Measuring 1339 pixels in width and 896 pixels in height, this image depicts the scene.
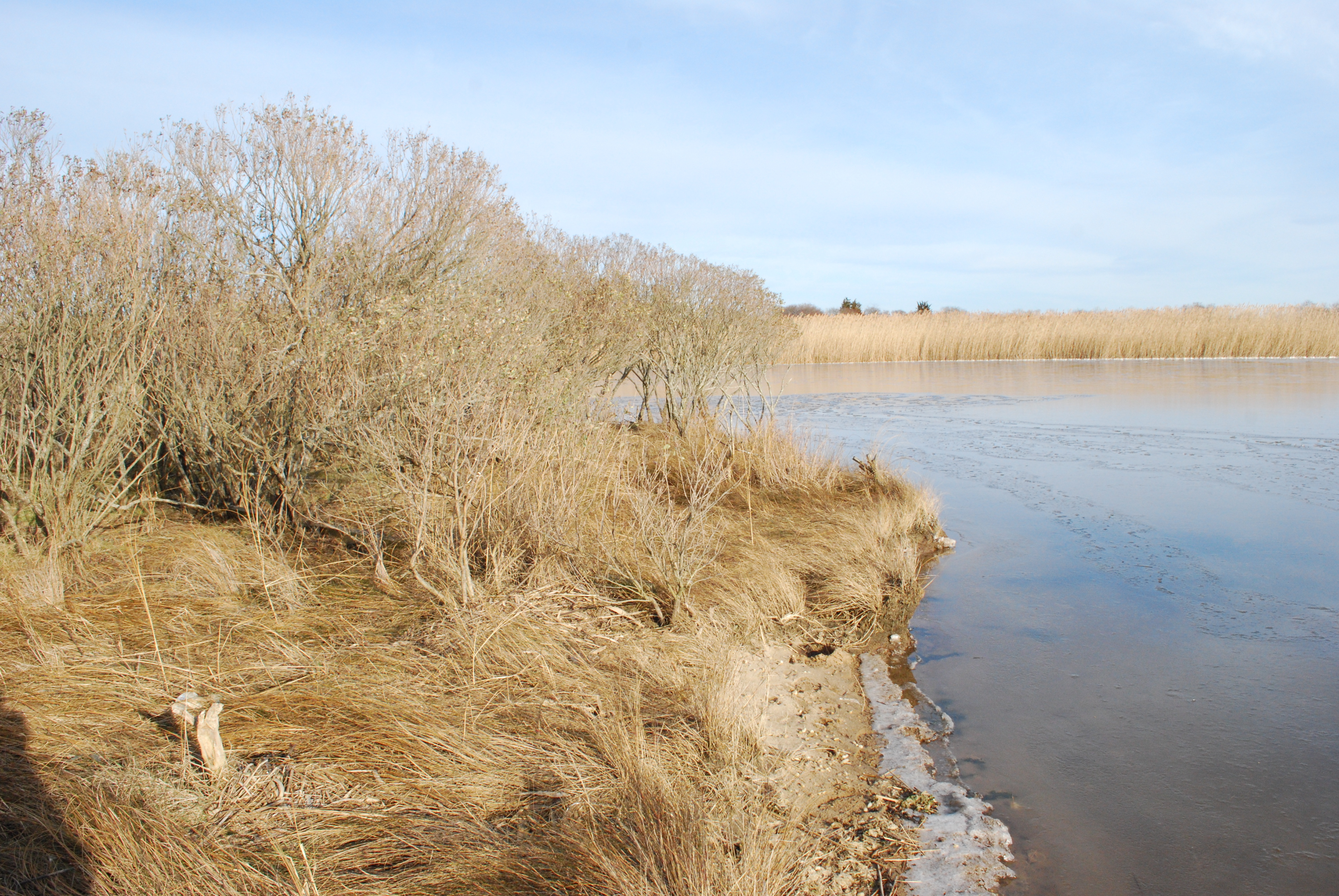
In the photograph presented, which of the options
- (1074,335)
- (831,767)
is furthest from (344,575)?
(1074,335)

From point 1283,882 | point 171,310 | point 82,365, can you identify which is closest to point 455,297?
point 171,310

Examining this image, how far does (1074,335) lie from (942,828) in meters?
31.8

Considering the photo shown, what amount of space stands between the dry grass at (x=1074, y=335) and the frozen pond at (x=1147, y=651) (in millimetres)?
13215

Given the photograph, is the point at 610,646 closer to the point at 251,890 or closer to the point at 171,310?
the point at 251,890

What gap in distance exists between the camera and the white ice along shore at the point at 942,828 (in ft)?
9.87

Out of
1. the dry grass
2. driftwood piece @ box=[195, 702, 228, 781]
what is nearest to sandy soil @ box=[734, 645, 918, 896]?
driftwood piece @ box=[195, 702, 228, 781]

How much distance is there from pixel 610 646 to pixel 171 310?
368 centimetres

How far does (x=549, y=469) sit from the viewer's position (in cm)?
532

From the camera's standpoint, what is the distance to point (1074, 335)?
3131 cm

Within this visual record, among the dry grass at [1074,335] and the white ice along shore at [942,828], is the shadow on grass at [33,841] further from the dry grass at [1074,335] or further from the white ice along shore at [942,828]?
the dry grass at [1074,335]

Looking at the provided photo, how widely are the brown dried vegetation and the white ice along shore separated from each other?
16.2 inches

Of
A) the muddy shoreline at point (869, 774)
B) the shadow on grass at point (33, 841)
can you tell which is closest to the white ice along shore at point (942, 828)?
the muddy shoreline at point (869, 774)

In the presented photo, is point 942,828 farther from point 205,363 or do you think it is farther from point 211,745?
point 205,363

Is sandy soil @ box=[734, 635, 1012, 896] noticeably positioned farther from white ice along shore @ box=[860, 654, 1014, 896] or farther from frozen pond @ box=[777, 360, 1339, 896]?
frozen pond @ box=[777, 360, 1339, 896]
